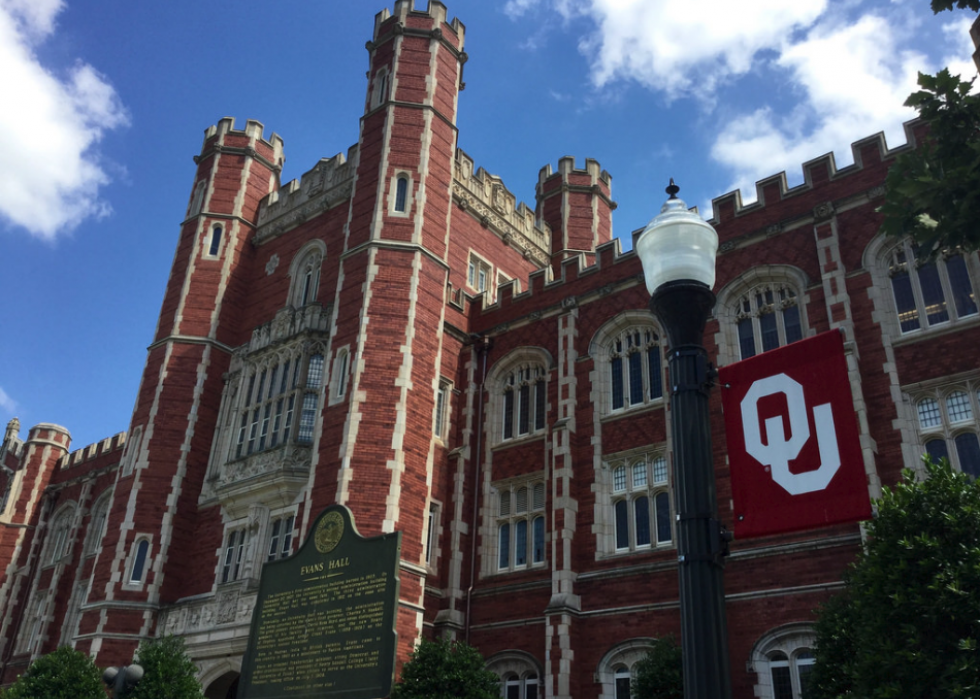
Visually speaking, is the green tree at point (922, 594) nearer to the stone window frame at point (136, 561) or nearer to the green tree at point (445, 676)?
the green tree at point (445, 676)

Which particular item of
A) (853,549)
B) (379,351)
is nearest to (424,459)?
(379,351)

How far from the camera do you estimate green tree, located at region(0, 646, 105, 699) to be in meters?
18.3

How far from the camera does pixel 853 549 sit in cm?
1501

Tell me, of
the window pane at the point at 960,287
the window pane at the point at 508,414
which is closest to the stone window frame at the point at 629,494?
the window pane at the point at 508,414

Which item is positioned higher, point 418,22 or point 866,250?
point 418,22

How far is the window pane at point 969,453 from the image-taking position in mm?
14820

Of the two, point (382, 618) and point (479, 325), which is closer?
point (382, 618)

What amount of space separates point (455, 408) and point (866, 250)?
1096 centimetres

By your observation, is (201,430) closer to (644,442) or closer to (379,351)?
(379,351)

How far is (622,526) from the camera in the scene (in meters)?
18.9

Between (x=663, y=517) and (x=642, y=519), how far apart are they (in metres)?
0.55

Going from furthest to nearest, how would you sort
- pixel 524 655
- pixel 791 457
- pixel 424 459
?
1. pixel 424 459
2. pixel 524 655
3. pixel 791 457

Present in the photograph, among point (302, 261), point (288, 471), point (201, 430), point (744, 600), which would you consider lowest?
point (744, 600)

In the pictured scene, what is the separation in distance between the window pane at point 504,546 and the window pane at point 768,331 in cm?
763
